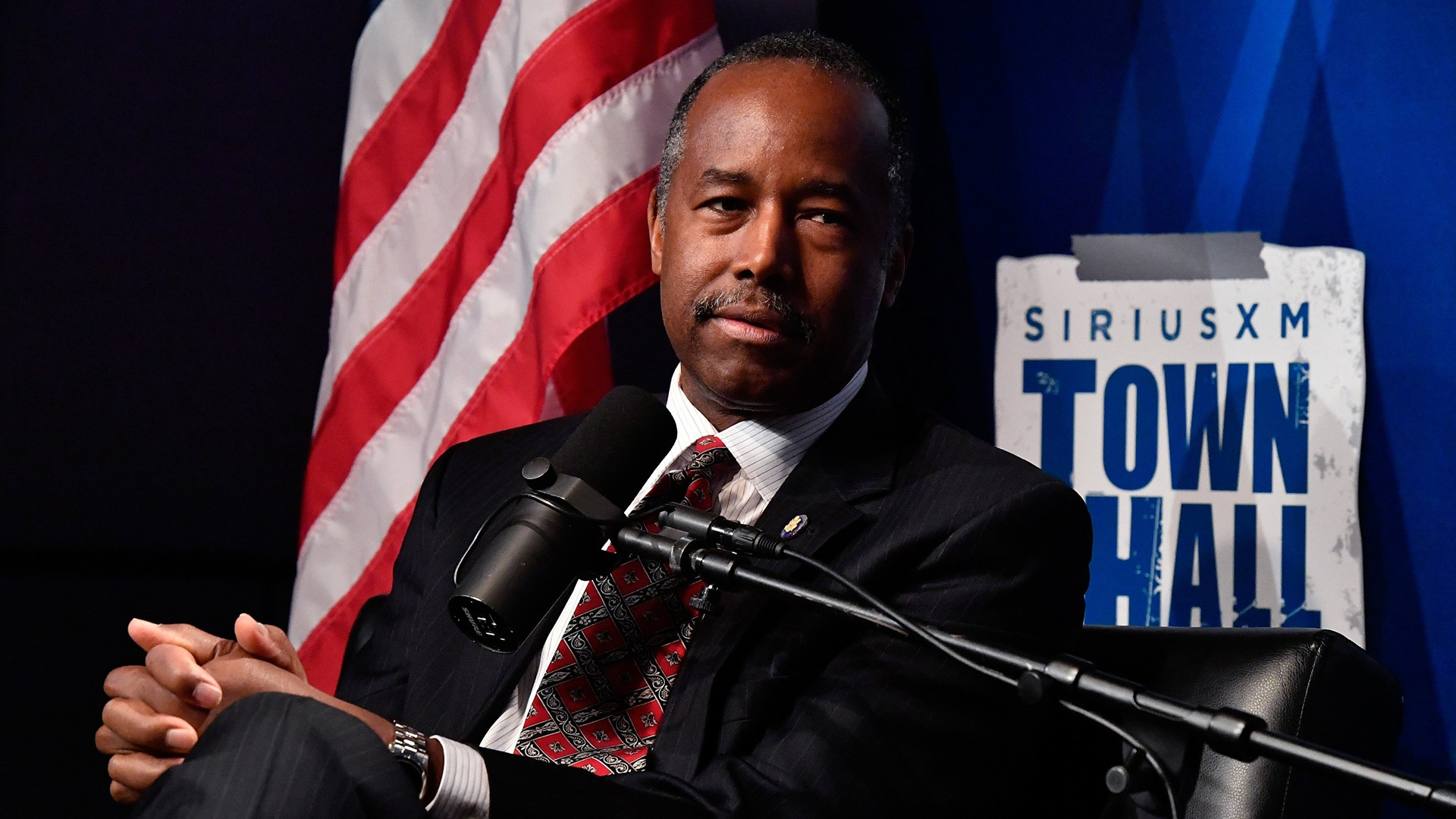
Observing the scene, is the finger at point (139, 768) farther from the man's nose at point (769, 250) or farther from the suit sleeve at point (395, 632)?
the man's nose at point (769, 250)

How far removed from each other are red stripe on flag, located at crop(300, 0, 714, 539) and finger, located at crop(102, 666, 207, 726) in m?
1.01

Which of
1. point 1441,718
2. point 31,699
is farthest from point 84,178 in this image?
point 1441,718

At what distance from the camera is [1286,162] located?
2043 millimetres

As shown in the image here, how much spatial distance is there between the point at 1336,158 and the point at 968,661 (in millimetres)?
1498

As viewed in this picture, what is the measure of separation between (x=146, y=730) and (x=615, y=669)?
1.69 feet

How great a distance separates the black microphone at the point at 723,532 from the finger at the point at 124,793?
54 centimetres

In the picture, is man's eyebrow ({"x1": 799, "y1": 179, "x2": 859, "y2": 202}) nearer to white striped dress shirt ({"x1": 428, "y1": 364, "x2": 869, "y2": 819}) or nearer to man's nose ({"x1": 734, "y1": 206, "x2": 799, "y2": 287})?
man's nose ({"x1": 734, "y1": 206, "x2": 799, "y2": 287})

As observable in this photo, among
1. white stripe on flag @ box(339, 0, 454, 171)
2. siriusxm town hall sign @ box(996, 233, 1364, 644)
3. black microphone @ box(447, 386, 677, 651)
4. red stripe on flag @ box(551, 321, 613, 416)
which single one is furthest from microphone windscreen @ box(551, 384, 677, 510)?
white stripe on flag @ box(339, 0, 454, 171)

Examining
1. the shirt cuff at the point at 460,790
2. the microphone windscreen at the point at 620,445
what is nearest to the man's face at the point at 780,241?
the microphone windscreen at the point at 620,445

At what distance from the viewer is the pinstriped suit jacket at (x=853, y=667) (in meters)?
Answer: 1.22

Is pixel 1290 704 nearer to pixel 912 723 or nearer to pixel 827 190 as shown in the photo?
pixel 912 723

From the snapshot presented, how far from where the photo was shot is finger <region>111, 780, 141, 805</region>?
3.67 feet

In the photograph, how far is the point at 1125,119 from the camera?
217 cm

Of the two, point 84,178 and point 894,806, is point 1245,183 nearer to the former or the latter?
point 894,806
